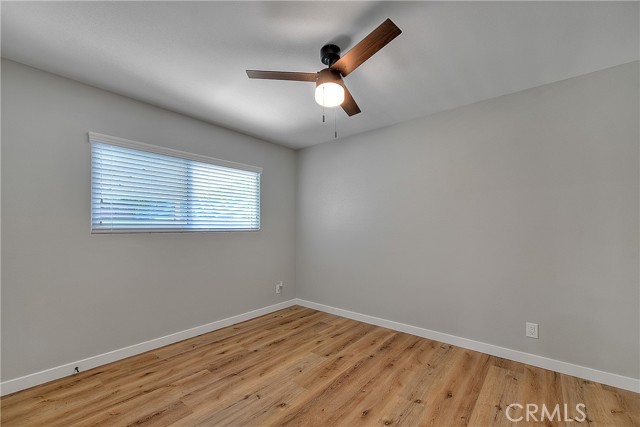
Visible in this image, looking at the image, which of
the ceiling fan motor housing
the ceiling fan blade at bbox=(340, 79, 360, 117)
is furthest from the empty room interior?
the ceiling fan blade at bbox=(340, 79, 360, 117)

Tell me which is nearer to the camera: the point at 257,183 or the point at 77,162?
the point at 77,162

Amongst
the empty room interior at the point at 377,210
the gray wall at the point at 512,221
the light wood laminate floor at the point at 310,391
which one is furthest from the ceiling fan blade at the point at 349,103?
the light wood laminate floor at the point at 310,391

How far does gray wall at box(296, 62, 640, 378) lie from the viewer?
2.12 meters

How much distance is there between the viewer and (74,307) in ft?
7.48

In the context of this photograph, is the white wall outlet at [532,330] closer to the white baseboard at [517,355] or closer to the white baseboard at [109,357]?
the white baseboard at [517,355]

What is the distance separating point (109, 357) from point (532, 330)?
3.75m

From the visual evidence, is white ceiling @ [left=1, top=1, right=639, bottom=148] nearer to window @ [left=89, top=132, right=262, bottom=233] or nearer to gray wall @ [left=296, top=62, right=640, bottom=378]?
gray wall @ [left=296, top=62, right=640, bottom=378]

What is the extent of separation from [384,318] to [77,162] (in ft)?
11.4

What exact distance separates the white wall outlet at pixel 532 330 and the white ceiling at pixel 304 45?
6.91 ft

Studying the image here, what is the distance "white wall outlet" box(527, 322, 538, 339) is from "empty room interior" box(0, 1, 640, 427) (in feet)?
0.06

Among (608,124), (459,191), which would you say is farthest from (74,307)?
(608,124)

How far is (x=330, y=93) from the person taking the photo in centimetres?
186

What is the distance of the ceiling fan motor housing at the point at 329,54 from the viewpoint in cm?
188

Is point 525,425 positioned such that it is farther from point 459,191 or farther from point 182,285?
point 182,285
